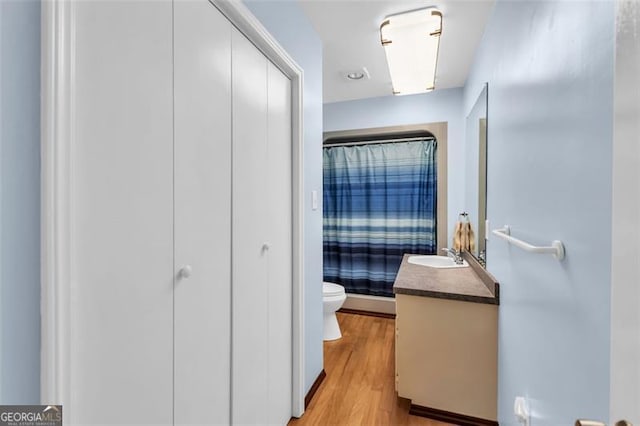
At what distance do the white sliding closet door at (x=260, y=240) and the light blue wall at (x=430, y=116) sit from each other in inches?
70.1

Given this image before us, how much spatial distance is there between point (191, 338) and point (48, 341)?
0.45 m

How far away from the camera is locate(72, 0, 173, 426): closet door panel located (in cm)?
61

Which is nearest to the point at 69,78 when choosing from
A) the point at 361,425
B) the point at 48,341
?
the point at 48,341

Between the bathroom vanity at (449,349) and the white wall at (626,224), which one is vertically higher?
the white wall at (626,224)

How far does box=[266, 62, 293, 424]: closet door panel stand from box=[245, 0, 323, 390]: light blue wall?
158 millimetres

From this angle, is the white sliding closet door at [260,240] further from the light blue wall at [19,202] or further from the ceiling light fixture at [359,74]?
the ceiling light fixture at [359,74]

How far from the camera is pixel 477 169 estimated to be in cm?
215

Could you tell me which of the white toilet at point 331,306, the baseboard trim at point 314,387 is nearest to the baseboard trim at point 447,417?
the baseboard trim at point 314,387

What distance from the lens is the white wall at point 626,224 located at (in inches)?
16.7

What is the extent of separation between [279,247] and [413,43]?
1.63 metres

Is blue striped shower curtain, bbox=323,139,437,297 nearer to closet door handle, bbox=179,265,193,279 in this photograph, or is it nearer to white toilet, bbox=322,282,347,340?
white toilet, bbox=322,282,347,340

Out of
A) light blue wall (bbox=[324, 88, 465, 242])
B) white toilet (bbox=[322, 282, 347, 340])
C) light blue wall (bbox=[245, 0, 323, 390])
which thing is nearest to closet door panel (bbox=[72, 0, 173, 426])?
light blue wall (bbox=[245, 0, 323, 390])

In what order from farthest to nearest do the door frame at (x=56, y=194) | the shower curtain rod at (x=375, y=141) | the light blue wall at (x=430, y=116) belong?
the shower curtain rod at (x=375, y=141) → the light blue wall at (x=430, y=116) → the door frame at (x=56, y=194)

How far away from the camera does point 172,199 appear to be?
0.85 meters
